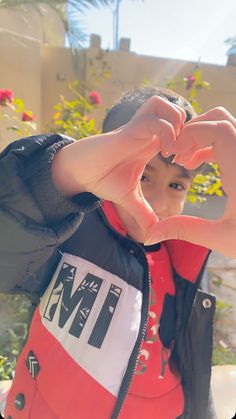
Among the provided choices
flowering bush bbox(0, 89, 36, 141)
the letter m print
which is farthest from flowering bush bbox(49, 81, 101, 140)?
the letter m print

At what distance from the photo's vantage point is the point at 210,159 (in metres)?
0.43

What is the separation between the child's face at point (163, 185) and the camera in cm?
68

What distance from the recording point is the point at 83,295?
653mm

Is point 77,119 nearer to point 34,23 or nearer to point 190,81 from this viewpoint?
point 190,81

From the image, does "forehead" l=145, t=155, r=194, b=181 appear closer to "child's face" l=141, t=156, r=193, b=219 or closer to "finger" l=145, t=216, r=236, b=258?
"child's face" l=141, t=156, r=193, b=219

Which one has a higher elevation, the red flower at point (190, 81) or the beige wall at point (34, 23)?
the beige wall at point (34, 23)

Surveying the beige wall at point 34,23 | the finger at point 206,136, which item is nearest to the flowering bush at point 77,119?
the beige wall at point 34,23

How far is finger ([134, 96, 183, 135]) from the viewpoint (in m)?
0.38

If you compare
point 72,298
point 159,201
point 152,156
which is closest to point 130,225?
point 159,201

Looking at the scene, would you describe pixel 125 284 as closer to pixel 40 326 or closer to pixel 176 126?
pixel 40 326

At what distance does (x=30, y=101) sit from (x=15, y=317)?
2719 millimetres

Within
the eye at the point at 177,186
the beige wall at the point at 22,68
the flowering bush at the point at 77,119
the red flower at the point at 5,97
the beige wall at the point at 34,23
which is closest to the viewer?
the eye at the point at 177,186

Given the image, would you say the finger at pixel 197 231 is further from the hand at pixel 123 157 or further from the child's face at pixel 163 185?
the child's face at pixel 163 185

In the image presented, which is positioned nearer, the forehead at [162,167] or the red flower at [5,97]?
the forehead at [162,167]
